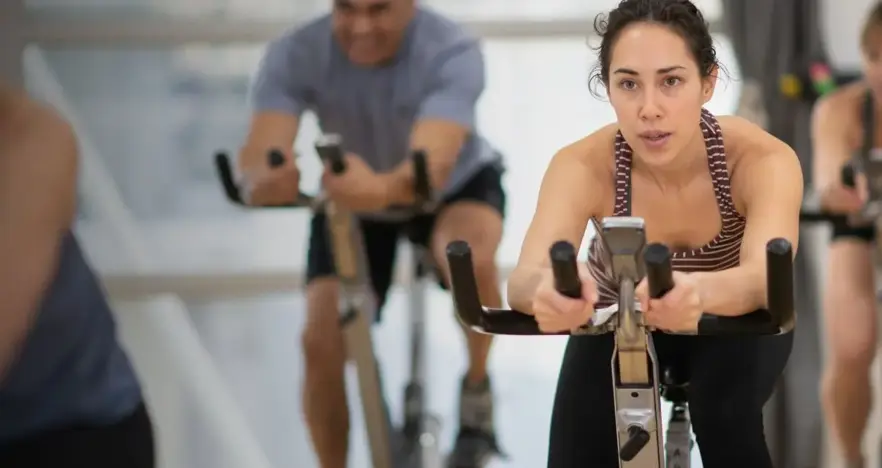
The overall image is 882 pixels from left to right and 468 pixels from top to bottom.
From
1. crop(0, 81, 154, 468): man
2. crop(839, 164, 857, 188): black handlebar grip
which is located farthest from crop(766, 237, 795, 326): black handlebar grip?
crop(0, 81, 154, 468): man

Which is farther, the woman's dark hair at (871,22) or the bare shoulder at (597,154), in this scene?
the woman's dark hair at (871,22)

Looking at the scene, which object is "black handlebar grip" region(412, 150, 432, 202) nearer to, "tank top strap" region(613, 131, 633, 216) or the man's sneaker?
the man's sneaker

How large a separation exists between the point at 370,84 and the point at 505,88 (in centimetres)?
51

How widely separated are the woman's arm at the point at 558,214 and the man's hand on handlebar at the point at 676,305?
65mm

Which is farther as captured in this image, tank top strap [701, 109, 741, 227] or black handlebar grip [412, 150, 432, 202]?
black handlebar grip [412, 150, 432, 202]

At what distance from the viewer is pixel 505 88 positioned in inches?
72.9

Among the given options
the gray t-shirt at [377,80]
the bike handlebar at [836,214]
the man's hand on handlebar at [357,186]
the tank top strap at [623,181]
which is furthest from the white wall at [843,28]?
the tank top strap at [623,181]

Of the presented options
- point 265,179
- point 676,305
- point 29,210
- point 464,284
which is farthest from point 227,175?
point 676,305

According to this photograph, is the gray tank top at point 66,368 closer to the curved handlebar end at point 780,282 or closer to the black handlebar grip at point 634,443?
the black handlebar grip at point 634,443

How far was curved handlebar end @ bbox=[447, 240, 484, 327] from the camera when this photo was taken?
2.35ft

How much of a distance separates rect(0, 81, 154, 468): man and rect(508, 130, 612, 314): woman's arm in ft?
1.37

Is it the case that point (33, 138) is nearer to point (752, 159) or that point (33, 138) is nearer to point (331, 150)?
point (331, 150)

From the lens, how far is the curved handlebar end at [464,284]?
0.72 metres

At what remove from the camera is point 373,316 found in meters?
1.59
